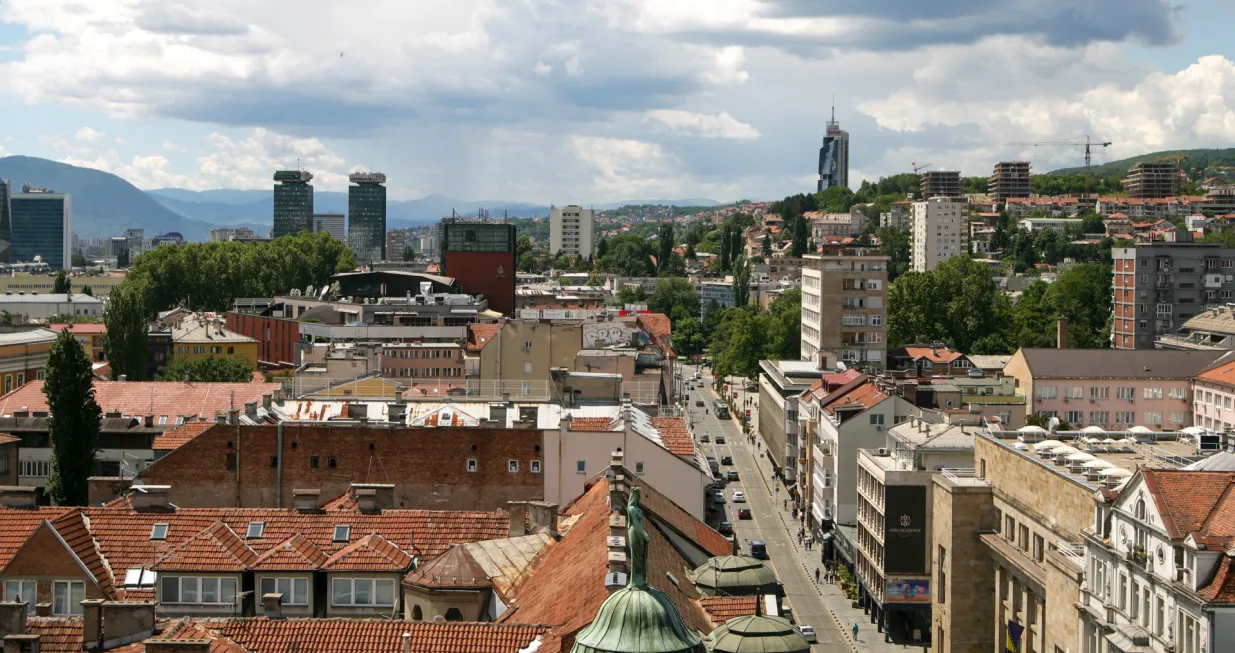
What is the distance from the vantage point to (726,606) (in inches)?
1082

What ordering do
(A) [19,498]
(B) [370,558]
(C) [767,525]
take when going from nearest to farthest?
(B) [370,558] < (A) [19,498] < (C) [767,525]

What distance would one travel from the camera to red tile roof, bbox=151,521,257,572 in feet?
99.3

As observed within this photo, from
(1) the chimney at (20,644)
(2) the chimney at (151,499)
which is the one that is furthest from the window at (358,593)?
(1) the chimney at (20,644)

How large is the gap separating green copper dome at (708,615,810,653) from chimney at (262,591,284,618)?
33.8 ft

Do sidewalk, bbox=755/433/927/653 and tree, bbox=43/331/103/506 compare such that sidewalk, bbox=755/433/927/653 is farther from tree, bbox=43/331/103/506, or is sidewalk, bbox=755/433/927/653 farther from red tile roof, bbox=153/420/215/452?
tree, bbox=43/331/103/506

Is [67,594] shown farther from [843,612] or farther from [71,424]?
[843,612]

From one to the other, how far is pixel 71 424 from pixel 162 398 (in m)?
20.6

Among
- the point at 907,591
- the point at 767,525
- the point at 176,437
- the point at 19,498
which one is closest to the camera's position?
the point at 19,498

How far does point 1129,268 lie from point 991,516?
75405mm

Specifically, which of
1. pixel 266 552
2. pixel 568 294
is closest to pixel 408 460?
pixel 266 552

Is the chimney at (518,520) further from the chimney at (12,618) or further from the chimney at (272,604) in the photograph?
the chimney at (12,618)

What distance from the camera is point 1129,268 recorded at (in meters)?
121

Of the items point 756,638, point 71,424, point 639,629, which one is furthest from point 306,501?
point 639,629

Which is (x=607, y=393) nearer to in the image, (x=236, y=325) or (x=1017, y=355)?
(x=1017, y=355)
